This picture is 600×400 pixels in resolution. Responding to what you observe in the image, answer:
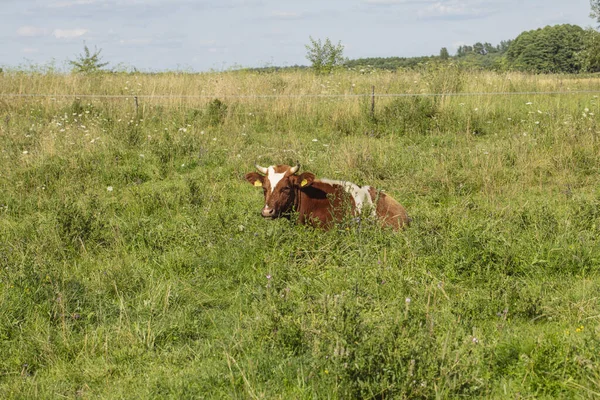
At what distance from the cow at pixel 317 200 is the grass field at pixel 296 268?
0.28 metres

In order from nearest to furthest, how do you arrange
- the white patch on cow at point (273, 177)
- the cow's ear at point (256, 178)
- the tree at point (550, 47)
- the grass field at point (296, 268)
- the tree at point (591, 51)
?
the grass field at point (296, 268) < the white patch on cow at point (273, 177) < the cow's ear at point (256, 178) < the tree at point (591, 51) < the tree at point (550, 47)

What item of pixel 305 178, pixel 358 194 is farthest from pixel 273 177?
pixel 358 194

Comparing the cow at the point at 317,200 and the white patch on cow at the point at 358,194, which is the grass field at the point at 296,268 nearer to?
the cow at the point at 317,200

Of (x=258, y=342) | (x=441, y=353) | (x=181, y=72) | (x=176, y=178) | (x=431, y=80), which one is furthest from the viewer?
(x=181, y=72)

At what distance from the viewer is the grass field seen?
11.0 ft

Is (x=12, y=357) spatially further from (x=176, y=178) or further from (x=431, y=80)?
(x=431, y=80)

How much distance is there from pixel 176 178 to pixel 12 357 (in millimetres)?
5004

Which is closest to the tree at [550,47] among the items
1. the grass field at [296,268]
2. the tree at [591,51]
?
the tree at [591,51]

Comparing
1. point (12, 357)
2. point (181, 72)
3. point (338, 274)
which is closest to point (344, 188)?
point (338, 274)

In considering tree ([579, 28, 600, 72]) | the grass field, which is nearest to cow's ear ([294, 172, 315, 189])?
the grass field

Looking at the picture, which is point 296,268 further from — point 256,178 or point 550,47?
point 550,47

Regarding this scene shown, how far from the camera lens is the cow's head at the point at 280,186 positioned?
5.98m

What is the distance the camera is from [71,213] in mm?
6102

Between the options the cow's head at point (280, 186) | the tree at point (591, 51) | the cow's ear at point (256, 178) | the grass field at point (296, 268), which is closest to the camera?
the grass field at point (296, 268)
